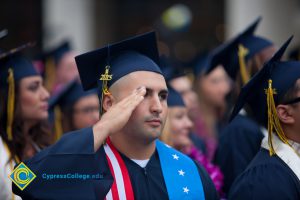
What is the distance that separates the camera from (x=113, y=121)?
4113 millimetres

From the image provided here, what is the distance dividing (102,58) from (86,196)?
1.06m

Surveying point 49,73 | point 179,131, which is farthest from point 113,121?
point 49,73

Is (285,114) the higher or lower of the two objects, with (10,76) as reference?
lower

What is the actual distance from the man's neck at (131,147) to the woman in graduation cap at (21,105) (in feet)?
4.59

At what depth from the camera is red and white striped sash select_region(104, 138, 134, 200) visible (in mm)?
4254

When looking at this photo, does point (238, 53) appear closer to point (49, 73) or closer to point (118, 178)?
point (118, 178)

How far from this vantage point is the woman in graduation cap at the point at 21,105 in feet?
19.3

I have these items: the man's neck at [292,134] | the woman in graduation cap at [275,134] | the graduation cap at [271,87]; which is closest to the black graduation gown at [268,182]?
the woman in graduation cap at [275,134]

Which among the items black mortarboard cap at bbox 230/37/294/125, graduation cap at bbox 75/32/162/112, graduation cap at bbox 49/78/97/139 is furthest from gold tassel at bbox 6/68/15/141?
black mortarboard cap at bbox 230/37/294/125

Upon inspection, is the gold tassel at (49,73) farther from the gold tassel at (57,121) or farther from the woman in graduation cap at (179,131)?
the woman in graduation cap at (179,131)

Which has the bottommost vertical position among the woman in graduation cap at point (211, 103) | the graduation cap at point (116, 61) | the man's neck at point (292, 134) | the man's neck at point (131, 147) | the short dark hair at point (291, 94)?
the woman in graduation cap at point (211, 103)

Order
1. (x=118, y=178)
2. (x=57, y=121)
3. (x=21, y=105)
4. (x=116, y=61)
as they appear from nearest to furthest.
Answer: (x=118, y=178) < (x=116, y=61) < (x=21, y=105) < (x=57, y=121)

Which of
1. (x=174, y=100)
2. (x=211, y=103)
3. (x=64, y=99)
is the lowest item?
(x=211, y=103)

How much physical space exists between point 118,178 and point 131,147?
0.86 feet
